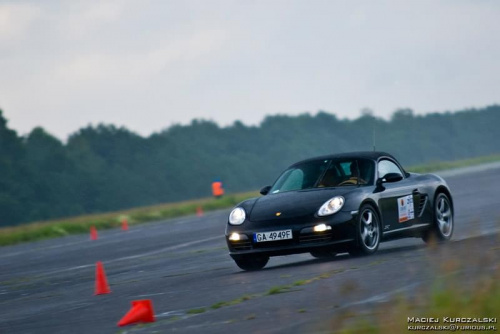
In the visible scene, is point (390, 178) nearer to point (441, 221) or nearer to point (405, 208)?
point (405, 208)

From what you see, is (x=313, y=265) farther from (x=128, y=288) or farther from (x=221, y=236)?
(x=221, y=236)

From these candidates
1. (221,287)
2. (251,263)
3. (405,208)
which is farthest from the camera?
(405,208)

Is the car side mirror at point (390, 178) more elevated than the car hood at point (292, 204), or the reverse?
the car side mirror at point (390, 178)

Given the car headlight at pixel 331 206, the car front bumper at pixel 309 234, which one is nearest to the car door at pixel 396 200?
the car headlight at pixel 331 206

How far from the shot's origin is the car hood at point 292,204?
13719 mm

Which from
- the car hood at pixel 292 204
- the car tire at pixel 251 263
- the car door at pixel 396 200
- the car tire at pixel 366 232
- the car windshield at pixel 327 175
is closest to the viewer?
the car hood at pixel 292 204

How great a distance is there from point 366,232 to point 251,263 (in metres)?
1.53

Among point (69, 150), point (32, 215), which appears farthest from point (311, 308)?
point (69, 150)

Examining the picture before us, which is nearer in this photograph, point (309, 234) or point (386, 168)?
point (309, 234)

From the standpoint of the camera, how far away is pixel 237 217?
1422 cm

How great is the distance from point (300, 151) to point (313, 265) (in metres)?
133

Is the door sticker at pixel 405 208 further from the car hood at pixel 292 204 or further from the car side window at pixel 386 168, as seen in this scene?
the car hood at pixel 292 204

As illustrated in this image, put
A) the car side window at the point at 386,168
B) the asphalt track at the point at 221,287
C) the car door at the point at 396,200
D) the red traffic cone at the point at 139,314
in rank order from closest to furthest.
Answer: the asphalt track at the point at 221,287
the red traffic cone at the point at 139,314
the car door at the point at 396,200
the car side window at the point at 386,168

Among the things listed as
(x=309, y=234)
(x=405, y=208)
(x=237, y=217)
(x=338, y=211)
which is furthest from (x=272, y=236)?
(x=405, y=208)
